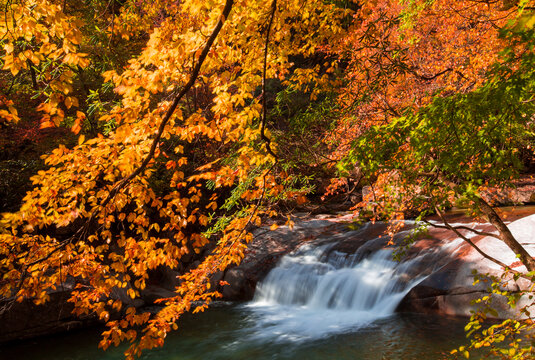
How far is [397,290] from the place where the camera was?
28.6 feet

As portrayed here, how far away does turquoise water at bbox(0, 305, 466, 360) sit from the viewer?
6.72 m

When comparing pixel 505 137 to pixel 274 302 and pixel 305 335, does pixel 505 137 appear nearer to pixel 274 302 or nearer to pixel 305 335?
pixel 305 335

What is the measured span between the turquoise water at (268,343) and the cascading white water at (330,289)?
0.33 m

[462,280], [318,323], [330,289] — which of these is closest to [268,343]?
[318,323]

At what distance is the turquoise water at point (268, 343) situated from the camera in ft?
22.1

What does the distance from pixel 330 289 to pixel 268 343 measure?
247 cm

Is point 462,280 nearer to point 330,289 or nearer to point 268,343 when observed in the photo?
point 330,289

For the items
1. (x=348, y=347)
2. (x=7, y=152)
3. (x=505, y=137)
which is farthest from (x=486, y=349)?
(x=7, y=152)

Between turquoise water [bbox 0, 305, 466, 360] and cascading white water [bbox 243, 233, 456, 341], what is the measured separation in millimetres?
329

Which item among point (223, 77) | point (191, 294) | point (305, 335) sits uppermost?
point (223, 77)

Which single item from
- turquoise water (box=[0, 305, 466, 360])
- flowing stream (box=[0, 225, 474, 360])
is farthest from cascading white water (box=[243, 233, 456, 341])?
turquoise water (box=[0, 305, 466, 360])

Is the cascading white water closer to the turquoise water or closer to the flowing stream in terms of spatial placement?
the flowing stream

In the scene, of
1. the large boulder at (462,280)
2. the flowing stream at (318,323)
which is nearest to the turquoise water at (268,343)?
the flowing stream at (318,323)

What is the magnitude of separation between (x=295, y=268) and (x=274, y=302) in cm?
112
